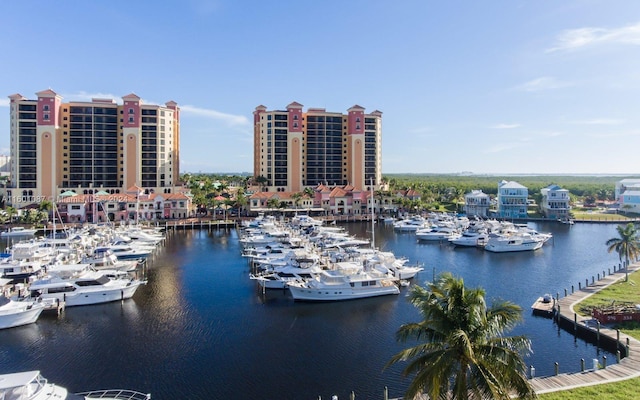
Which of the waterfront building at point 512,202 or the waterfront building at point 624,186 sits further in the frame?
the waterfront building at point 624,186

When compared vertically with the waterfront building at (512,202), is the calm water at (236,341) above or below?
below

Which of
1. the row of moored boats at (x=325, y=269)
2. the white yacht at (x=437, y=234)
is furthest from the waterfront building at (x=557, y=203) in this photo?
the row of moored boats at (x=325, y=269)

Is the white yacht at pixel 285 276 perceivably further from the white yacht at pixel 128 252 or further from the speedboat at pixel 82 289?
the white yacht at pixel 128 252

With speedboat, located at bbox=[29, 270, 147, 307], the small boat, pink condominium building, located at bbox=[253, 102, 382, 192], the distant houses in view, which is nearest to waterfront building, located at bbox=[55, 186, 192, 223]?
the small boat

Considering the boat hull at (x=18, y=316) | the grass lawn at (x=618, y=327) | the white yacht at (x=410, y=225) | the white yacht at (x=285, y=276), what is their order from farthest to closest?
the white yacht at (x=410, y=225) < the white yacht at (x=285, y=276) < the boat hull at (x=18, y=316) < the grass lawn at (x=618, y=327)

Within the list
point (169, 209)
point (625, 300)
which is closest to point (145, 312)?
point (625, 300)

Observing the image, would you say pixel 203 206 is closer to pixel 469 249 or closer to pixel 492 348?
pixel 469 249
